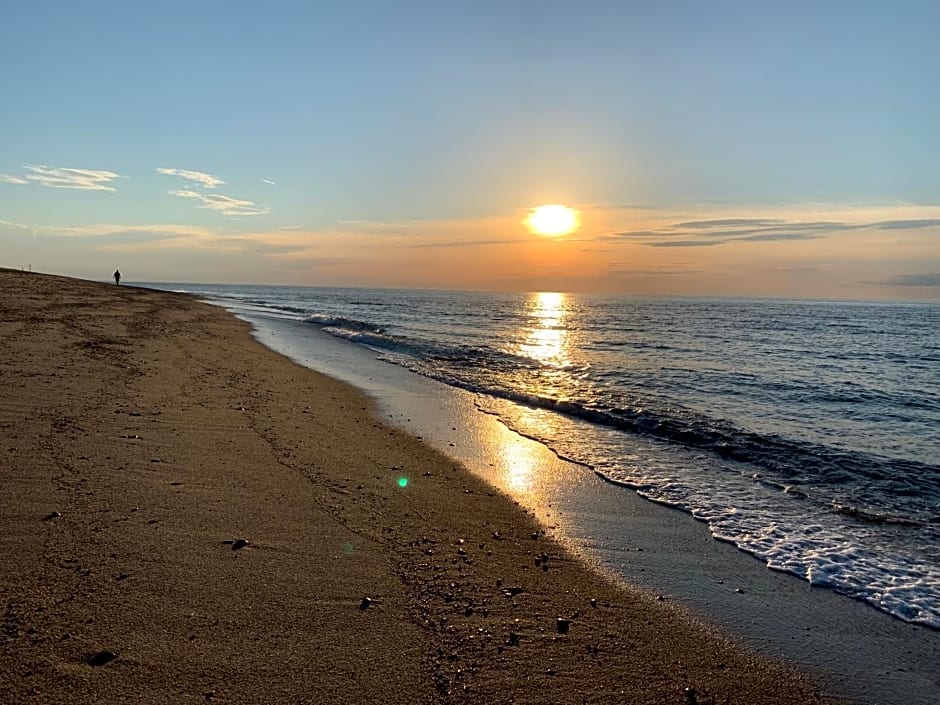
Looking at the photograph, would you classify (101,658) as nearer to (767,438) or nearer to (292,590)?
(292,590)

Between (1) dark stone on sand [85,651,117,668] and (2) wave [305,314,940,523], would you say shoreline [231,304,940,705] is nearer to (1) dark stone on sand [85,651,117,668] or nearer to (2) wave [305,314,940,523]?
(2) wave [305,314,940,523]

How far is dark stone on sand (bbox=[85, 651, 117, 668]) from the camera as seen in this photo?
3.18 meters

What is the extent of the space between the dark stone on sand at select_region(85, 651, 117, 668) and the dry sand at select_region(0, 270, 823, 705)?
17 mm

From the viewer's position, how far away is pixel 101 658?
10.6 feet

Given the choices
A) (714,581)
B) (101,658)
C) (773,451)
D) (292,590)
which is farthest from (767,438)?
(101,658)

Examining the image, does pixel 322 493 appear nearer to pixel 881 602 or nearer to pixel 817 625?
pixel 817 625

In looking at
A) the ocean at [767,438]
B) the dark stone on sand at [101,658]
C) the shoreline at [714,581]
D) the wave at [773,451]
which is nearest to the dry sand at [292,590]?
the dark stone on sand at [101,658]

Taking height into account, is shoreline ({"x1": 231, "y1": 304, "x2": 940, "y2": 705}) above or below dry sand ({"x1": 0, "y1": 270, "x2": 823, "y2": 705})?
below

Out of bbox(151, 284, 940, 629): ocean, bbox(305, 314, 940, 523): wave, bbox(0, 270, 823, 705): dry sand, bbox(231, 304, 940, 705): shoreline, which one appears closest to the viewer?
bbox(0, 270, 823, 705): dry sand

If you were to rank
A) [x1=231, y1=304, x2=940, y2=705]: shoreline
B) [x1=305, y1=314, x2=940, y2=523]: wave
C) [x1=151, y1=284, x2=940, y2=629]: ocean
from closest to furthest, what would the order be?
[x1=231, y1=304, x2=940, y2=705]: shoreline < [x1=151, y1=284, x2=940, y2=629]: ocean < [x1=305, y1=314, x2=940, y2=523]: wave

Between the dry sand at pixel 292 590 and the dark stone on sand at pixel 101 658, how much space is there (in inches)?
0.7

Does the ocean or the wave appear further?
the wave

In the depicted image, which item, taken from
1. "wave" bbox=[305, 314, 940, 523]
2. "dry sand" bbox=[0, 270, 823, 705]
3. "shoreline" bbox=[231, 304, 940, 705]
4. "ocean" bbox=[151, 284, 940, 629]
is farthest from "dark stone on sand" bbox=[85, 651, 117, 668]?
"wave" bbox=[305, 314, 940, 523]

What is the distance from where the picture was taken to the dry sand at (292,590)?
10.8ft
